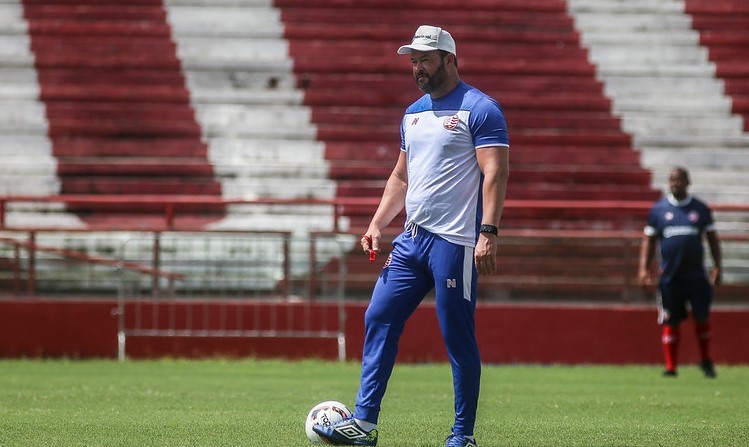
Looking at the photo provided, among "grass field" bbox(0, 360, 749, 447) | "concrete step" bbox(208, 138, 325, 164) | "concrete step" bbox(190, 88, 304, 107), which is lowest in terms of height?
"grass field" bbox(0, 360, 749, 447)

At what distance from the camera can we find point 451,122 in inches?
235

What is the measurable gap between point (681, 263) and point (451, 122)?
651cm

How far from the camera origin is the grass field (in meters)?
6.56

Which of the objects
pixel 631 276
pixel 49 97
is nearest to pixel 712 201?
pixel 631 276

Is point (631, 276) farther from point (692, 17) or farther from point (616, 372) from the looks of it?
point (692, 17)

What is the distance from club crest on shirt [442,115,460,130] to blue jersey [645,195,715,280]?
6.39 m

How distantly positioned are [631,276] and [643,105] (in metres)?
5.70

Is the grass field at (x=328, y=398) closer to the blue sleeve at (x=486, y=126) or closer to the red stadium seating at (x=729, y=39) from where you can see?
the blue sleeve at (x=486, y=126)

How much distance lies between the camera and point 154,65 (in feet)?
61.9

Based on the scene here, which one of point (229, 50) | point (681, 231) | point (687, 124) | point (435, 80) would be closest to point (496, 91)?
point (687, 124)

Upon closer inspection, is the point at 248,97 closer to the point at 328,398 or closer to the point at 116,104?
the point at 116,104

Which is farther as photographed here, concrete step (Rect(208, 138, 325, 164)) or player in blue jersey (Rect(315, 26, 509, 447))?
concrete step (Rect(208, 138, 325, 164))

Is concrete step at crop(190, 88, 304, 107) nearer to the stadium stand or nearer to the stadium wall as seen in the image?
the stadium stand

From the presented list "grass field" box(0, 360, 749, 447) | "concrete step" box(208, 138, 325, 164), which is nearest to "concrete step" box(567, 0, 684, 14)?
"concrete step" box(208, 138, 325, 164)
